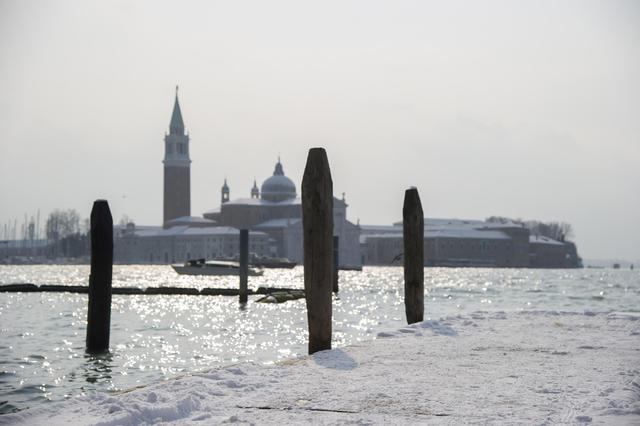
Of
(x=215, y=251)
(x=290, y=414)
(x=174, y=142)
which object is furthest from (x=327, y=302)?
(x=174, y=142)

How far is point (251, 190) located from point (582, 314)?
121 metres

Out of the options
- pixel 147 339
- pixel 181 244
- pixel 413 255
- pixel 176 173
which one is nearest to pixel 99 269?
pixel 147 339

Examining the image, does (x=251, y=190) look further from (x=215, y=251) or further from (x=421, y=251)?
(x=421, y=251)

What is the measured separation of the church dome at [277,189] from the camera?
4530 inches

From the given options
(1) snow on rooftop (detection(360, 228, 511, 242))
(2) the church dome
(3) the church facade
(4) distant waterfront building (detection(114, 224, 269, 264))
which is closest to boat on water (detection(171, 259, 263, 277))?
(4) distant waterfront building (detection(114, 224, 269, 264))

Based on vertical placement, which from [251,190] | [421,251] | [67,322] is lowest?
[67,322]

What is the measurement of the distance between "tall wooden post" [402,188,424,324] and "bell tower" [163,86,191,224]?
10839 centimetres

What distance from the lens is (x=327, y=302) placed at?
7.75 m

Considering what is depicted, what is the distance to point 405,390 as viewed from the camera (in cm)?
501

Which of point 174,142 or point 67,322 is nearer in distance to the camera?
point 67,322

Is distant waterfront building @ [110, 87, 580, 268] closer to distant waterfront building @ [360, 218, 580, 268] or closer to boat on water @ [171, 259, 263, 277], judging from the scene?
distant waterfront building @ [360, 218, 580, 268]

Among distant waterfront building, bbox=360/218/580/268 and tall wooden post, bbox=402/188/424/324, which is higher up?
distant waterfront building, bbox=360/218/580/268

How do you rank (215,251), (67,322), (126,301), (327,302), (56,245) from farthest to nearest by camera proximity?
(56,245), (215,251), (126,301), (67,322), (327,302)

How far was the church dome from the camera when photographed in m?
115
